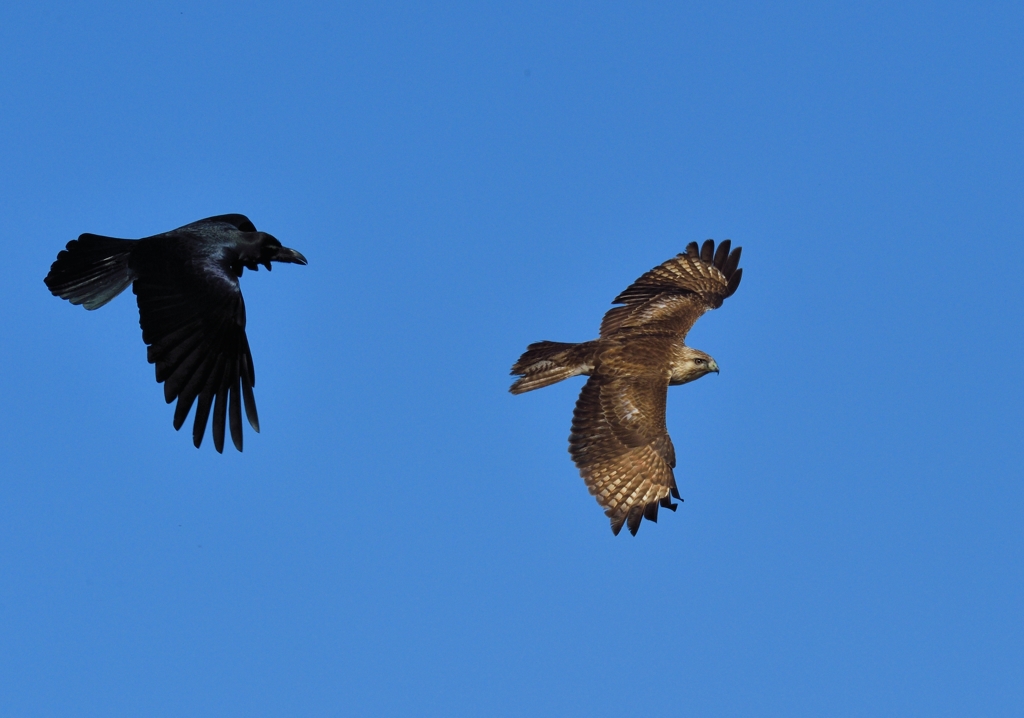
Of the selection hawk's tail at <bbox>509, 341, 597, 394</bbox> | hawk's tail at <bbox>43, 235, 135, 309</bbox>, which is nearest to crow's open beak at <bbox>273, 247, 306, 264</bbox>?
hawk's tail at <bbox>43, 235, 135, 309</bbox>

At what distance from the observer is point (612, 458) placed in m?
13.5


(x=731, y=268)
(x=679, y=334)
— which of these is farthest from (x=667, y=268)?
(x=679, y=334)

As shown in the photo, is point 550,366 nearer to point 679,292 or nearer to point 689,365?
point 689,365

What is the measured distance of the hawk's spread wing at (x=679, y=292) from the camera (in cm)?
Result: 1633

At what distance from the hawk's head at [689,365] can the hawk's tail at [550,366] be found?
990 mm

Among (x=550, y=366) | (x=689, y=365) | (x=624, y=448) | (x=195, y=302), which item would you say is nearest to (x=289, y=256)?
(x=195, y=302)

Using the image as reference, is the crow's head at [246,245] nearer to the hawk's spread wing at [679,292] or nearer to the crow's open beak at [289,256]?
the crow's open beak at [289,256]

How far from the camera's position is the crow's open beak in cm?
1231

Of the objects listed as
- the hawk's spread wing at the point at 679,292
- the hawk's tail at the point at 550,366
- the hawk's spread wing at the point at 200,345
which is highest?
the hawk's spread wing at the point at 679,292

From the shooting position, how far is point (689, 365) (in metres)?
15.1

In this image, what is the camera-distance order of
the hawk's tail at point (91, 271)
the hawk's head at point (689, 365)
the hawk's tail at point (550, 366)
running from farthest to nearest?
1. the hawk's head at point (689, 365)
2. the hawk's tail at point (550, 366)
3. the hawk's tail at point (91, 271)

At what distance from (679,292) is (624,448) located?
13.2ft

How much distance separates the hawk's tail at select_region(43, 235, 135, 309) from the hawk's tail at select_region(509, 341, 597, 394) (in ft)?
14.5

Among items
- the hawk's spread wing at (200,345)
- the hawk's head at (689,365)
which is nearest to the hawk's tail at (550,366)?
the hawk's head at (689,365)
